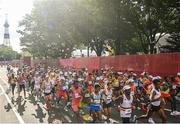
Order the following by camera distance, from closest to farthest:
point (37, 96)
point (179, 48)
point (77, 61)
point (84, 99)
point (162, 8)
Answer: point (84, 99) < point (37, 96) < point (162, 8) < point (179, 48) < point (77, 61)

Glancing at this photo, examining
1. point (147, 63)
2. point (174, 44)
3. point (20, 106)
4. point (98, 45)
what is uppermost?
point (98, 45)

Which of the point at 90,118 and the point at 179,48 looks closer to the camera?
the point at 90,118

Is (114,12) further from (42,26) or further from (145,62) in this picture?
(42,26)

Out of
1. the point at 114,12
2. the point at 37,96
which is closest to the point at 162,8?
the point at 114,12

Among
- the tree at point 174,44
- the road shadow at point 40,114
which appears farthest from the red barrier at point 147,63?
the road shadow at point 40,114

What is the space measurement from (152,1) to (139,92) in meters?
18.4

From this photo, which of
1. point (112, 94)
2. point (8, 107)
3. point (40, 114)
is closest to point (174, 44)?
point (8, 107)

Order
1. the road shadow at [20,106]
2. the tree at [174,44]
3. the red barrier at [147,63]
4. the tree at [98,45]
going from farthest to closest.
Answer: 1. the tree at [98,45]
2. the tree at [174,44]
3. the red barrier at [147,63]
4. the road shadow at [20,106]

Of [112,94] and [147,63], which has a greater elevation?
[147,63]

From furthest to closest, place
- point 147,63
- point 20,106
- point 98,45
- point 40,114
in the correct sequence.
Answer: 1. point 98,45
2. point 147,63
3. point 20,106
4. point 40,114

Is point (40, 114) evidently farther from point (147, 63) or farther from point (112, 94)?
point (147, 63)

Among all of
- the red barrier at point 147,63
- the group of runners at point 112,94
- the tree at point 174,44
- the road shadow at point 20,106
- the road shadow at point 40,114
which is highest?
the tree at point 174,44

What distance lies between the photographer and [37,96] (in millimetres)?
31766

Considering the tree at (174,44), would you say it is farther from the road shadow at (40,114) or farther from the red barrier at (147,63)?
the road shadow at (40,114)
